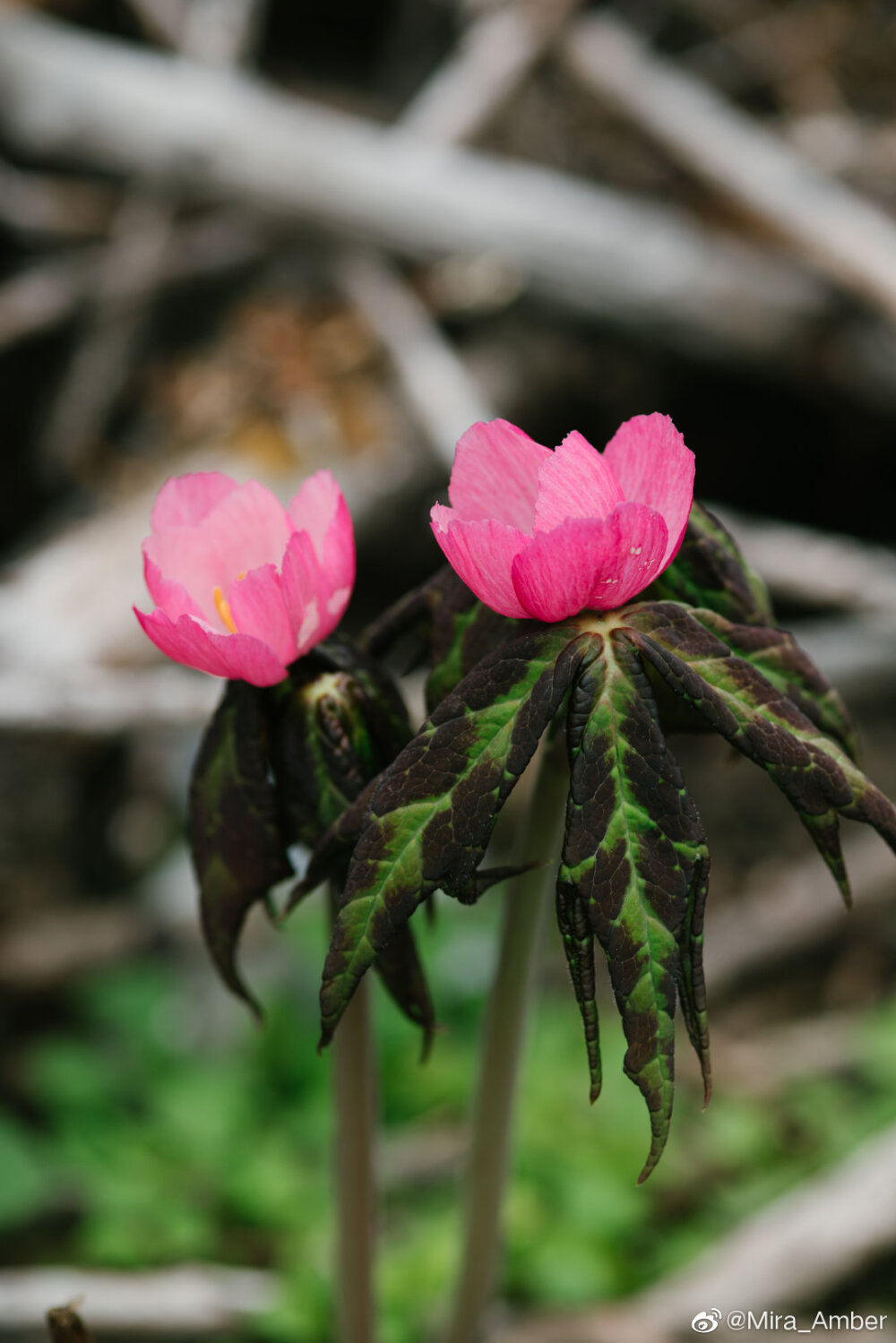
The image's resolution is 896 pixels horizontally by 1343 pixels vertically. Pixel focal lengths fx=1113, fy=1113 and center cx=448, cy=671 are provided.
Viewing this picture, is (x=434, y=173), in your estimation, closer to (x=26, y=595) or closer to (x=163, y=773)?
(x=26, y=595)

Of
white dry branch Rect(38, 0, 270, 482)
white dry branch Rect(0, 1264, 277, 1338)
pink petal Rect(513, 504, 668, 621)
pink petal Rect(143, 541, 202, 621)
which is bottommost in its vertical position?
white dry branch Rect(0, 1264, 277, 1338)

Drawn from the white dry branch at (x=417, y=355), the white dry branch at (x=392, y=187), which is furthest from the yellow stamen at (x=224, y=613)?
the white dry branch at (x=392, y=187)

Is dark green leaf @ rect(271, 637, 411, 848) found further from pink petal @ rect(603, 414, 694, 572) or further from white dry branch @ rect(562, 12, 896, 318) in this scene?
white dry branch @ rect(562, 12, 896, 318)

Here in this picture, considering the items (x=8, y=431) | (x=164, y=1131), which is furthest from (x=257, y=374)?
(x=164, y=1131)

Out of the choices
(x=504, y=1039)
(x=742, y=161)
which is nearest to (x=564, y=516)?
(x=504, y=1039)

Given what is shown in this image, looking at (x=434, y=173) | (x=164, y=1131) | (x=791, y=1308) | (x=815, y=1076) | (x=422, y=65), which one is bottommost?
(x=815, y=1076)

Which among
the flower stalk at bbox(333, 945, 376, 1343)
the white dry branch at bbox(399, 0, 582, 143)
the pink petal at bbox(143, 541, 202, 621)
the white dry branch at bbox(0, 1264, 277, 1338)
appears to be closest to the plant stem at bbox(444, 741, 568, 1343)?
the flower stalk at bbox(333, 945, 376, 1343)

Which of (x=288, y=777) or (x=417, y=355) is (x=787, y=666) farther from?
(x=417, y=355)
